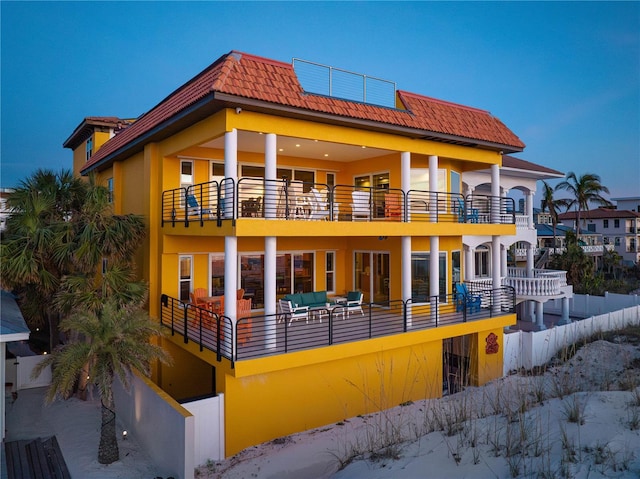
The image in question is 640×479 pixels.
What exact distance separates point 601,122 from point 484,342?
36.0 m

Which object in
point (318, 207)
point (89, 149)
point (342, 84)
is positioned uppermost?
point (89, 149)

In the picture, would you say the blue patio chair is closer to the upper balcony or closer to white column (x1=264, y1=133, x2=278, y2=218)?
the upper balcony

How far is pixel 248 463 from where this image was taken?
9891 mm

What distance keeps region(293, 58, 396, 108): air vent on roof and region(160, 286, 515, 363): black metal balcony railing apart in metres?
6.69

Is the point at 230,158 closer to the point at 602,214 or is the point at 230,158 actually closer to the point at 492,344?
the point at 492,344

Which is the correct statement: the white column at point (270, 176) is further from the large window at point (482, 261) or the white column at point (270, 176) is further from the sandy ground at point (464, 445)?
the large window at point (482, 261)

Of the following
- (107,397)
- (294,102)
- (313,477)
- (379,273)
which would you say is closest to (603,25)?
(379,273)

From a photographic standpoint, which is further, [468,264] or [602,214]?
[602,214]

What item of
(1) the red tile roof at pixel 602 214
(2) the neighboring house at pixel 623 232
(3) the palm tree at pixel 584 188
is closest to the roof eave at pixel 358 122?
(3) the palm tree at pixel 584 188

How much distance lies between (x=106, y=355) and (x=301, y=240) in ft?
30.4

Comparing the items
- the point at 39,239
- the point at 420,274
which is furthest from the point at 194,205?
the point at 420,274

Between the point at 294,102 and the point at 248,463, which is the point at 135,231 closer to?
the point at 294,102

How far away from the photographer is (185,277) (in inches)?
603

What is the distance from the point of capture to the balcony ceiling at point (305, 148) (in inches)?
539
